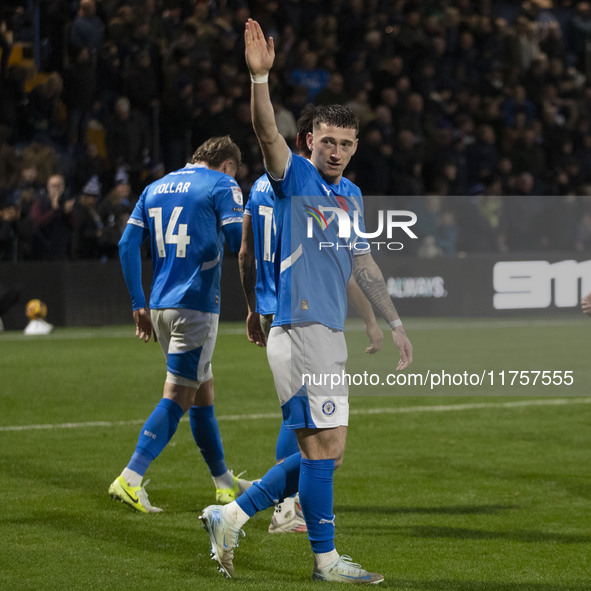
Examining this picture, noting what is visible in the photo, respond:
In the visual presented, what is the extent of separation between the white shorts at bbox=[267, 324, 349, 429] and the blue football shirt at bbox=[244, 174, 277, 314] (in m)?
1.21

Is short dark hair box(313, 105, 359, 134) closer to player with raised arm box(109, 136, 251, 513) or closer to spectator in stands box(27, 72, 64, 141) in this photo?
player with raised arm box(109, 136, 251, 513)

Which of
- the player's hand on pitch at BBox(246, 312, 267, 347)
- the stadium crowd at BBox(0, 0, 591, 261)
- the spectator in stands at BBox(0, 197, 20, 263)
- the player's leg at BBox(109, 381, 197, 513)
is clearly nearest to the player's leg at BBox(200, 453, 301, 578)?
the player's hand on pitch at BBox(246, 312, 267, 347)

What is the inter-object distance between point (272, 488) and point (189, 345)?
156cm

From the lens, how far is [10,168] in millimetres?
16375

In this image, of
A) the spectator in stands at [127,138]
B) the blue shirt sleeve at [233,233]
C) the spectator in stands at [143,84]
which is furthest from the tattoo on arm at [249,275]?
the spectator in stands at [143,84]

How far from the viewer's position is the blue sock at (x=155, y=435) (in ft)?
20.5

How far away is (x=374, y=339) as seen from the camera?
4.81m

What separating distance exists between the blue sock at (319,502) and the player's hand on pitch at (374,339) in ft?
1.59

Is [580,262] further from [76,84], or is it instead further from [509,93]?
[509,93]

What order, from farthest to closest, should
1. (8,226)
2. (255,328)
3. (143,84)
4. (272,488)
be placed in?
1. (143,84)
2. (8,226)
3. (255,328)
4. (272,488)

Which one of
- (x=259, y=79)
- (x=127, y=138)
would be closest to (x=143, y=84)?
(x=127, y=138)

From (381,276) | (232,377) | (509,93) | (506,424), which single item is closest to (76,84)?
(232,377)

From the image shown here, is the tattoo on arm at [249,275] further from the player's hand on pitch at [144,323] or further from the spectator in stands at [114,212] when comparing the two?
the spectator in stands at [114,212]

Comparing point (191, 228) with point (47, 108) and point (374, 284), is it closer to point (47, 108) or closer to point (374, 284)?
point (374, 284)
